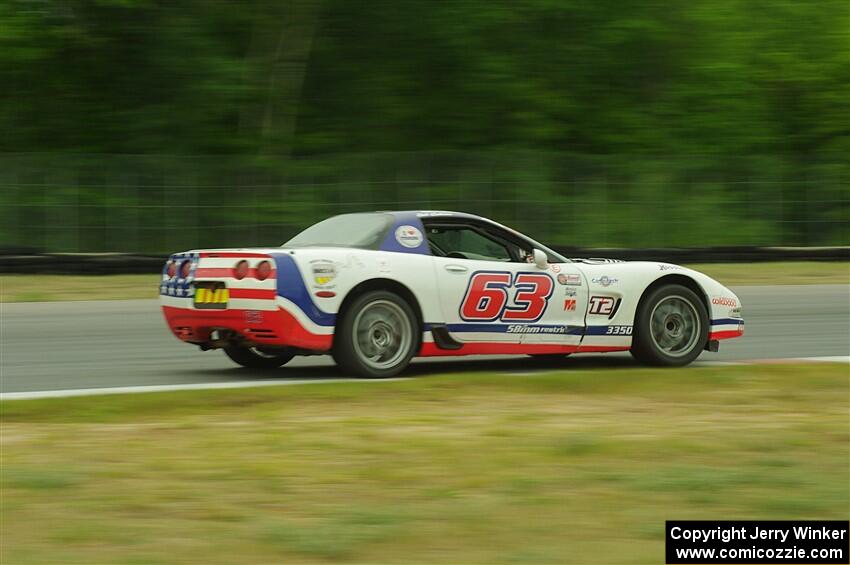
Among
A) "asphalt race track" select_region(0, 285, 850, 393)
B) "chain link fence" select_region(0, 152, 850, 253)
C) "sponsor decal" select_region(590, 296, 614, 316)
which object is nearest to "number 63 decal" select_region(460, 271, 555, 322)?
"sponsor decal" select_region(590, 296, 614, 316)

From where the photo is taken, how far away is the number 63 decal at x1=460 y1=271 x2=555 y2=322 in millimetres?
10398

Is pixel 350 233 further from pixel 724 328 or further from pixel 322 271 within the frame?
pixel 724 328

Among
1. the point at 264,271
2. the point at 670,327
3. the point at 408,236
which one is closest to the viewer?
the point at 264,271

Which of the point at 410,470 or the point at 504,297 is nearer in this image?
the point at 410,470

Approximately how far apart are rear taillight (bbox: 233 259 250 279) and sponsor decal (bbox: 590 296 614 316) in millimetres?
2914

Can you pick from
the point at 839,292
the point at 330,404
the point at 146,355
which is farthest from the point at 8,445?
the point at 839,292

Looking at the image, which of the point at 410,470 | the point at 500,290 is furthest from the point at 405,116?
the point at 410,470

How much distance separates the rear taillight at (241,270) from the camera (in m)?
9.60

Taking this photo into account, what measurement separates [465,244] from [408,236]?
61cm

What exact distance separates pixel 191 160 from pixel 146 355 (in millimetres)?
12567

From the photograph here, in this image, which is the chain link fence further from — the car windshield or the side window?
the side window

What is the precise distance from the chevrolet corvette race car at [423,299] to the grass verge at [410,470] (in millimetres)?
500

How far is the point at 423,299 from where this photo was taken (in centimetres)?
1013

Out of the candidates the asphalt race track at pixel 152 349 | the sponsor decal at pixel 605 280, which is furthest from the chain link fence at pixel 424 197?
the sponsor decal at pixel 605 280
